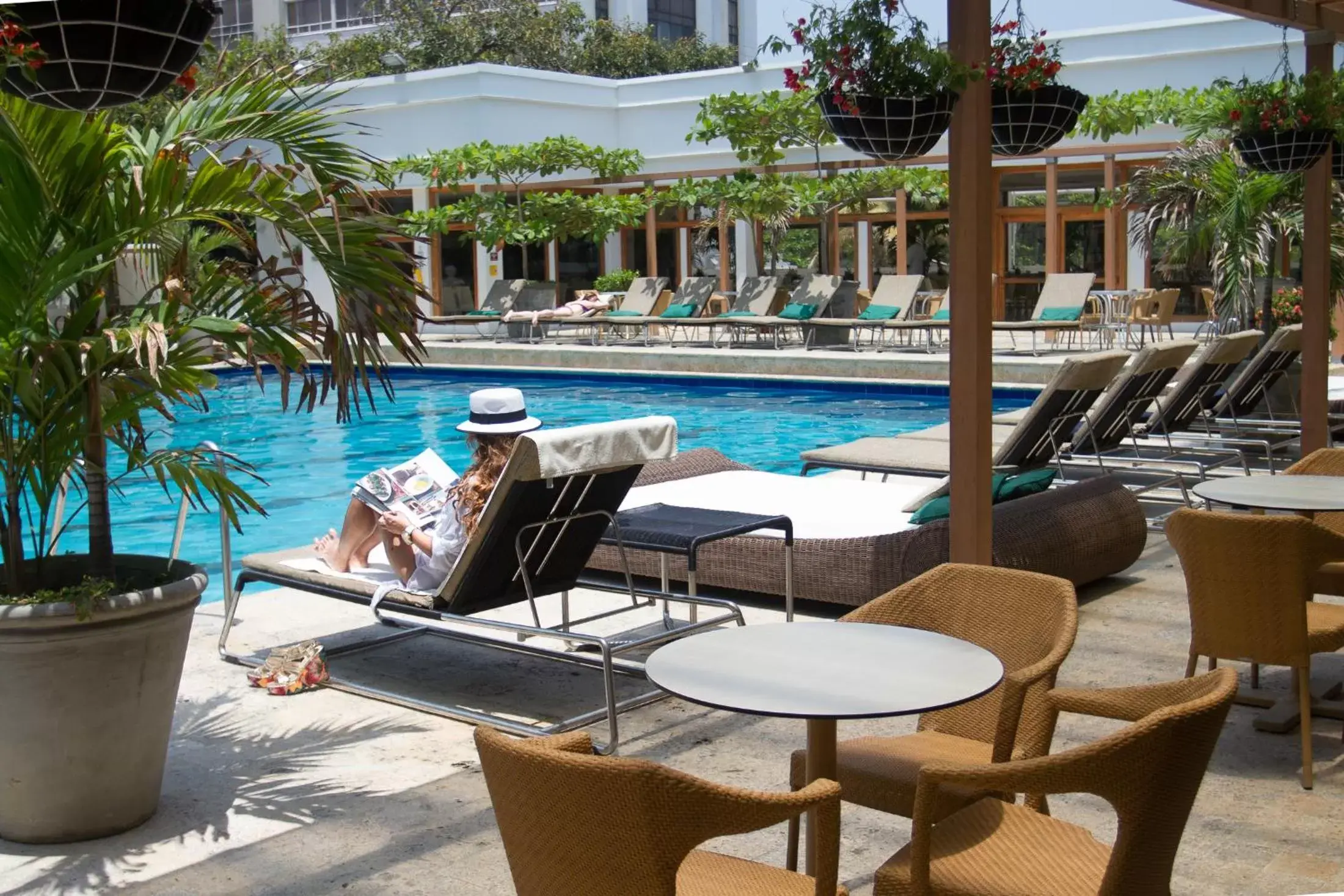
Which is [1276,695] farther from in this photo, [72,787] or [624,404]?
[624,404]

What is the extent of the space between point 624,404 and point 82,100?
13791 mm

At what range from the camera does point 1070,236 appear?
23500mm

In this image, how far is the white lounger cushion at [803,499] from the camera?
642cm

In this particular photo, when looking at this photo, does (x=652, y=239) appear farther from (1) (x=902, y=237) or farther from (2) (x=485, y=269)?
(1) (x=902, y=237)

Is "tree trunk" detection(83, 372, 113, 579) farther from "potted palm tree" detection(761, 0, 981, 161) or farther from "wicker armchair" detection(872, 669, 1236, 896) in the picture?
"potted palm tree" detection(761, 0, 981, 161)

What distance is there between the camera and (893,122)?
512 centimetres

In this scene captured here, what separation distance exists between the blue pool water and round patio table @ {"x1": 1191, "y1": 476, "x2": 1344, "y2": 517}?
549cm

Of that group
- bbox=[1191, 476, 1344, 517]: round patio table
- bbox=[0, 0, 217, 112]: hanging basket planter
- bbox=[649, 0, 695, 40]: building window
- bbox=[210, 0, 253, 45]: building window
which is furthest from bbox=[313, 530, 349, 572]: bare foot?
bbox=[649, 0, 695, 40]: building window

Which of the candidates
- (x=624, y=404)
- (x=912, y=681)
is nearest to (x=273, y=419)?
(x=624, y=404)

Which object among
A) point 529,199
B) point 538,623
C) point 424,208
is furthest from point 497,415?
point 424,208

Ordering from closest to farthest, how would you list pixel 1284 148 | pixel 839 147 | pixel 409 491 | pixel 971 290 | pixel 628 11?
pixel 971 290 → pixel 409 491 → pixel 1284 148 → pixel 839 147 → pixel 628 11

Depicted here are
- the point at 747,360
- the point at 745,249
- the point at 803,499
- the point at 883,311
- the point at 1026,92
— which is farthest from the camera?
the point at 745,249

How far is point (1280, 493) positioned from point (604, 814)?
3348 millimetres

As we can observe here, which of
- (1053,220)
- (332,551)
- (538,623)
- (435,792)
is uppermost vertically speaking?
(1053,220)
